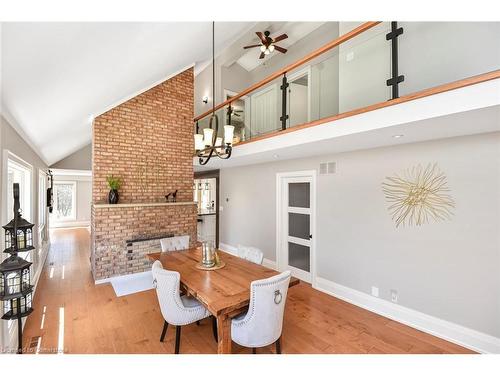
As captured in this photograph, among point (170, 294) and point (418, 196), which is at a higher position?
point (418, 196)

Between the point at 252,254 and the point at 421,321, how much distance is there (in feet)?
7.40

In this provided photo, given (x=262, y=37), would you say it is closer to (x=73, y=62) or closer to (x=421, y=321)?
(x=73, y=62)

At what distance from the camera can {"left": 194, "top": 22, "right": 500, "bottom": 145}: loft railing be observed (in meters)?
2.58

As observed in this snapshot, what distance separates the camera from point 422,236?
307 cm

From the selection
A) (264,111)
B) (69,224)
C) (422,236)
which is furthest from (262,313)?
(69,224)

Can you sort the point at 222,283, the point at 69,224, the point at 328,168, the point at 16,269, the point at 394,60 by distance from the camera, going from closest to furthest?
the point at 16,269 < the point at 222,283 < the point at 394,60 < the point at 328,168 < the point at 69,224

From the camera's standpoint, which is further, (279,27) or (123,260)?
(279,27)

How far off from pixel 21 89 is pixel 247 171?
4337 millimetres

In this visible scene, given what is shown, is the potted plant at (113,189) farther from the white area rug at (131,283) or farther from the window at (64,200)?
the window at (64,200)

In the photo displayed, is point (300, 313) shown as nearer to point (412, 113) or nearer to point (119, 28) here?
point (412, 113)
